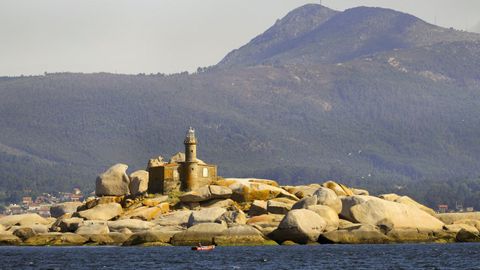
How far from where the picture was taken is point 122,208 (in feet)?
383

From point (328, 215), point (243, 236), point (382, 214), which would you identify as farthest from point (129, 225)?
point (382, 214)

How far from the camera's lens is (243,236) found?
328 feet

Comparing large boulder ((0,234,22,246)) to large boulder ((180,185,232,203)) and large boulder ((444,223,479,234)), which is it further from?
large boulder ((444,223,479,234))

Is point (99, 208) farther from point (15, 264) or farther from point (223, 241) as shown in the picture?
point (15, 264)

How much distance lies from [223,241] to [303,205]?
293 inches

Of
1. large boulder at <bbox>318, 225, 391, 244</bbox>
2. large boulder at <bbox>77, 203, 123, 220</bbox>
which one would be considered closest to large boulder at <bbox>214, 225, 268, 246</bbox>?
large boulder at <bbox>318, 225, 391, 244</bbox>

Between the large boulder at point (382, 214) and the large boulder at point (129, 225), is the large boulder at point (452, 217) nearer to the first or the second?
the large boulder at point (382, 214)

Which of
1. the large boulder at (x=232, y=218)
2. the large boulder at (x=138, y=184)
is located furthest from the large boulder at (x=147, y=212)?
the large boulder at (x=232, y=218)

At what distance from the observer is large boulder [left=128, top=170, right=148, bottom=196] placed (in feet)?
395

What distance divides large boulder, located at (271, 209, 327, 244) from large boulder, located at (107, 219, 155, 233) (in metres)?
12.8

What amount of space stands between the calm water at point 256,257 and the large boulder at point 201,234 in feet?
3.16

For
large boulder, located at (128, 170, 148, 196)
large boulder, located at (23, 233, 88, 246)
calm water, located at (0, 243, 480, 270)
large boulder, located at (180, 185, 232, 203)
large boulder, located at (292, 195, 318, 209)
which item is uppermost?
large boulder, located at (128, 170, 148, 196)

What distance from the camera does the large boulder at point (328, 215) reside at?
330 feet

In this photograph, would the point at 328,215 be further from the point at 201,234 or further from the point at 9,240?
the point at 9,240
